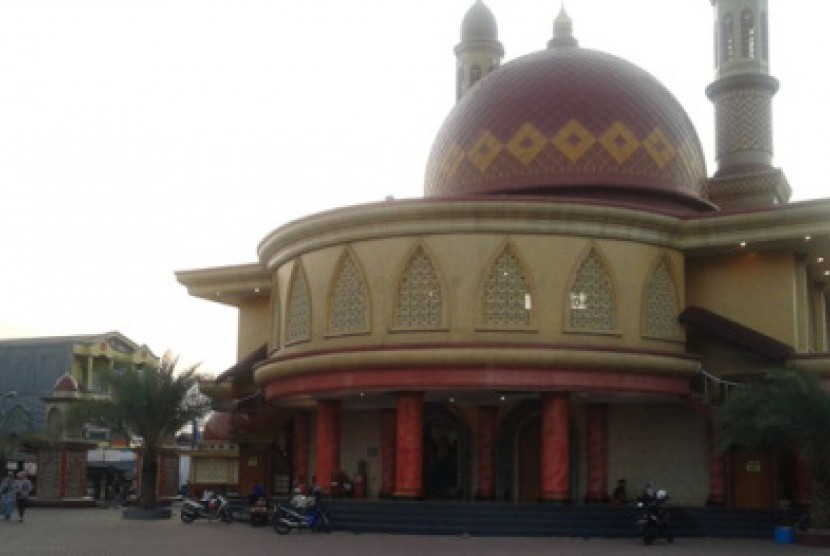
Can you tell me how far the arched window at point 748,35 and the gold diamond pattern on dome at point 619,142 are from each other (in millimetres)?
7196

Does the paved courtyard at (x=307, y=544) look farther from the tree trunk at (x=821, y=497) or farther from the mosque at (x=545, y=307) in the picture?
the mosque at (x=545, y=307)

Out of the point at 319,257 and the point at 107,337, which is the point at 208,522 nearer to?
the point at 319,257

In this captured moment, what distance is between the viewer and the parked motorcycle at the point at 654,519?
2223cm

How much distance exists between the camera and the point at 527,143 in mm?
31734

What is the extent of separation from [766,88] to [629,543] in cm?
1890

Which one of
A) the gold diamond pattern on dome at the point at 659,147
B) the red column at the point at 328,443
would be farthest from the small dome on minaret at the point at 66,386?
the gold diamond pattern on dome at the point at 659,147

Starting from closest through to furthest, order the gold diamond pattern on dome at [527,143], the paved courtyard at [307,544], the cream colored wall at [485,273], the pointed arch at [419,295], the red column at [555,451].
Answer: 1. the paved courtyard at [307,544]
2. the red column at [555,451]
3. the cream colored wall at [485,273]
4. the pointed arch at [419,295]
5. the gold diamond pattern on dome at [527,143]

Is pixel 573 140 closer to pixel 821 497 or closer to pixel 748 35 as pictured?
pixel 748 35

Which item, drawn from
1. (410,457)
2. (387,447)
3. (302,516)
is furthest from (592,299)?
(302,516)

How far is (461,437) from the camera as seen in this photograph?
103 ft

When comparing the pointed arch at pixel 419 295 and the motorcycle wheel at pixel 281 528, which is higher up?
the pointed arch at pixel 419 295

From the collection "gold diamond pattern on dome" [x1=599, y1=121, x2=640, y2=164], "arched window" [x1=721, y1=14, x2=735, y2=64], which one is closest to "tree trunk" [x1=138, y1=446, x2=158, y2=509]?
"gold diamond pattern on dome" [x1=599, y1=121, x2=640, y2=164]

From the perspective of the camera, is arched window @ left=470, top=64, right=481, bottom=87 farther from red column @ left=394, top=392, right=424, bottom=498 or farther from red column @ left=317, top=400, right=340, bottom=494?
red column @ left=394, top=392, right=424, bottom=498

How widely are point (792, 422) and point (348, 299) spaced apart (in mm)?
10647
